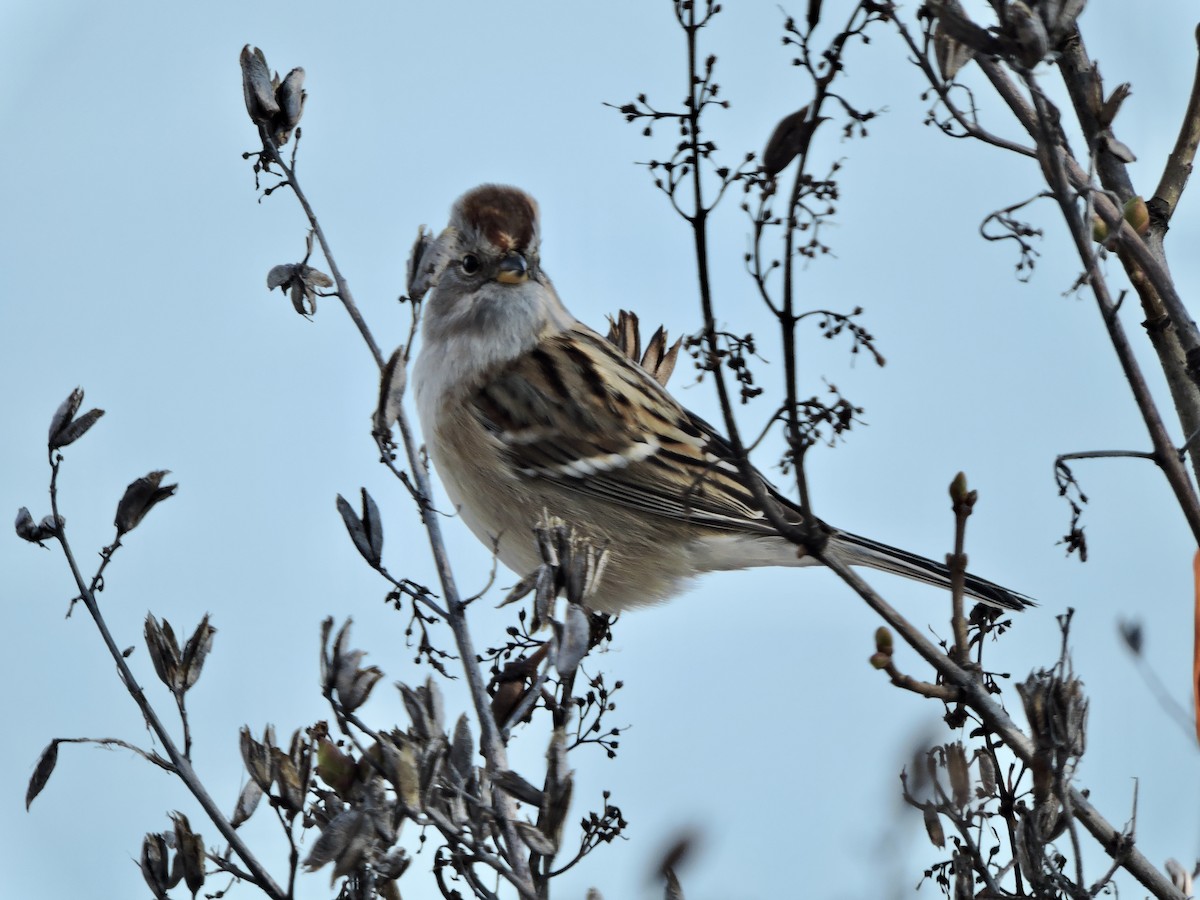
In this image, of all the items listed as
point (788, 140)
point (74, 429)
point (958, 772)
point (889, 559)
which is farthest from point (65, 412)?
point (889, 559)

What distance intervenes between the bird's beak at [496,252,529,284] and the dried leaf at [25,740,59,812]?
6.65 feet

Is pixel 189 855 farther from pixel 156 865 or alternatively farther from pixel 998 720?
pixel 998 720

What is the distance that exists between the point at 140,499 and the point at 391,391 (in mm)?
459

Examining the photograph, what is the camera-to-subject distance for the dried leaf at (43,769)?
2207mm

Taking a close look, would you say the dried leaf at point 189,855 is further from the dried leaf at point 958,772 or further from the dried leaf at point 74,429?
the dried leaf at point 958,772

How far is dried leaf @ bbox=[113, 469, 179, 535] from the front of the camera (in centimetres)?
224

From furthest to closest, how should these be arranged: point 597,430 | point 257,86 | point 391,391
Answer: point 597,430 → point 257,86 → point 391,391

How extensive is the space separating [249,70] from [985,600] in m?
1.69

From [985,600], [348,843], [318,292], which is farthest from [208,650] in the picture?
[985,600]

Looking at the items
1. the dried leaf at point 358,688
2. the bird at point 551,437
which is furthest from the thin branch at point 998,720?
the bird at point 551,437

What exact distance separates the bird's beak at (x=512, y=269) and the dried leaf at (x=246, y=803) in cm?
210

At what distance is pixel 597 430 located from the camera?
157 inches

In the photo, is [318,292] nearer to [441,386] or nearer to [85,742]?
[85,742]

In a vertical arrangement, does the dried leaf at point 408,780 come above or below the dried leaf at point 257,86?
below
